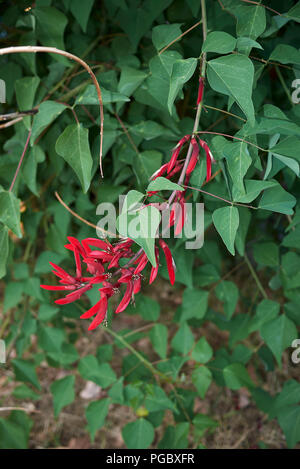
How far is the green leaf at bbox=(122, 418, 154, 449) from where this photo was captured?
2.93 feet

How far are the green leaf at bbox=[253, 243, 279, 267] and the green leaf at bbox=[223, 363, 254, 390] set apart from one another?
23 cm

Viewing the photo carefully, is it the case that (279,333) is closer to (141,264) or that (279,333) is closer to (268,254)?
(268,254)

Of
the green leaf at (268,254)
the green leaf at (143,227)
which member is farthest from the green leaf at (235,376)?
the green leaf at (143,227)

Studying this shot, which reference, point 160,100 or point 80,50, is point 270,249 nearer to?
point 160,100

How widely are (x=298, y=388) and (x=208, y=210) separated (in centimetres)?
41

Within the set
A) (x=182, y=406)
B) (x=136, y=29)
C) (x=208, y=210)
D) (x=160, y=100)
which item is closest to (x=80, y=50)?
(x=136, y=29)

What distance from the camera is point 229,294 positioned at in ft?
3.16

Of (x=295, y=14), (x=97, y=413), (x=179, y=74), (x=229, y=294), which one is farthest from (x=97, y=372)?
(x=295, y=14)

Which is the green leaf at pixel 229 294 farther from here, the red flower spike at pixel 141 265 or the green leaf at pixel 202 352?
the red flower spike at pixel 141 265

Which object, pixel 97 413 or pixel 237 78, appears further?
pixel 97 413

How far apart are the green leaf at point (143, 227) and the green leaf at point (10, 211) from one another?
27 centimetres

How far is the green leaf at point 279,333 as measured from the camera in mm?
863

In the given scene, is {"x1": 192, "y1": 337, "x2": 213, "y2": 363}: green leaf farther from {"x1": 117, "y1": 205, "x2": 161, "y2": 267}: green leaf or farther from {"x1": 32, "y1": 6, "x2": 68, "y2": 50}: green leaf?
{"x1": 32, "y1": 6, "x2": 68, "y2": 50}: green leaf

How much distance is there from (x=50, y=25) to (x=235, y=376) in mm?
757
